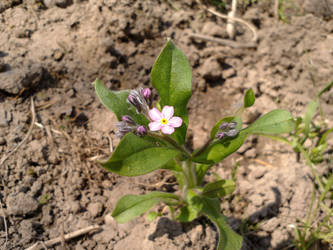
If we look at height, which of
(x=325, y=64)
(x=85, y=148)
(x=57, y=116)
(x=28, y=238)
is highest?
(x=325, y=64)

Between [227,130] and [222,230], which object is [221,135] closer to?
[227,130]

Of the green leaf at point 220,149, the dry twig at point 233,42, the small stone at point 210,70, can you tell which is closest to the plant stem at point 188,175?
the green leaf at point 220,149

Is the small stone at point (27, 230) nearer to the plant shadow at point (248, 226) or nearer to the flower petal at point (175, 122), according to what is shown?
the plant shadow at point (248, 226)

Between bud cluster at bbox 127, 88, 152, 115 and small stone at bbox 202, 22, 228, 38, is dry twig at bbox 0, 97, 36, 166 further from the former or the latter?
small stone at bbox 202, 22, 228, 38

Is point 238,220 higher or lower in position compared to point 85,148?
lower

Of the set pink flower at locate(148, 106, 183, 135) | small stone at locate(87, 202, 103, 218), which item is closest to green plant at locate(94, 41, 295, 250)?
pink flower at locate(148, 106, 183, 135)

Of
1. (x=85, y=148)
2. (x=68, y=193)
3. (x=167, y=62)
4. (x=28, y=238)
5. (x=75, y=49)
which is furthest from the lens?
(x=75, y=49)

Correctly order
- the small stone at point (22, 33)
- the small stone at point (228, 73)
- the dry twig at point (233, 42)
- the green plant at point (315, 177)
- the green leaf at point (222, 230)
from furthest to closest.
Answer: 1. the dry twig at point (233, 42)
2. the small stone at point (228, 73)
3. the small stone at point (22, 33)
4. the green plant at point (315, 177)
5. the green leaf at point (222, 230)

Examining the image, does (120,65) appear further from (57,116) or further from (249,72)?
(249,72)

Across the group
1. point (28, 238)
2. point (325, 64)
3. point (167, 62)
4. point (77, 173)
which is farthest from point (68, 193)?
point (325, 64)
